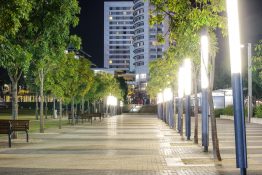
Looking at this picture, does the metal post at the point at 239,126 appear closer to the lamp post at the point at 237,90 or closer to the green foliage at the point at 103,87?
the lamp post at the point at 237,90

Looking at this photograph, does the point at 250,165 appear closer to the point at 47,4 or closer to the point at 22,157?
the point at 22,157

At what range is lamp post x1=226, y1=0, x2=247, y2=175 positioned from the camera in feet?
33.2

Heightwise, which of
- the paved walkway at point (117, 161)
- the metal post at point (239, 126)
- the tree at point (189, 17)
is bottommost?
the paved walkway at point (117, 161)

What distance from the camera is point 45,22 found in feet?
68.6

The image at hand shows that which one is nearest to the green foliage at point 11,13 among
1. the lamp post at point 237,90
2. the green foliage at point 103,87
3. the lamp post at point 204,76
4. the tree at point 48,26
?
the tree at point 48,26

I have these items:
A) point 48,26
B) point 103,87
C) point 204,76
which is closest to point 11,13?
point 48,26

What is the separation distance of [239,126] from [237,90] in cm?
71

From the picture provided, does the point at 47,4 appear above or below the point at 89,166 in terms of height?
above

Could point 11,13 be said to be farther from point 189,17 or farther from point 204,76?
point 204,76

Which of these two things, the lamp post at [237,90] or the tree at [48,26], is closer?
the lamp post at [237,90]

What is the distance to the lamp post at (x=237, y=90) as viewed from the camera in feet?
33.2

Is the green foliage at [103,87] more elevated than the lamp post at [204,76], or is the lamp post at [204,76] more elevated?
the green foliage at [103,87]

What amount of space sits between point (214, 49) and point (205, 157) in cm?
430

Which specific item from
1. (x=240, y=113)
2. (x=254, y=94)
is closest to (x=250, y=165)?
(x=240, y=113)
